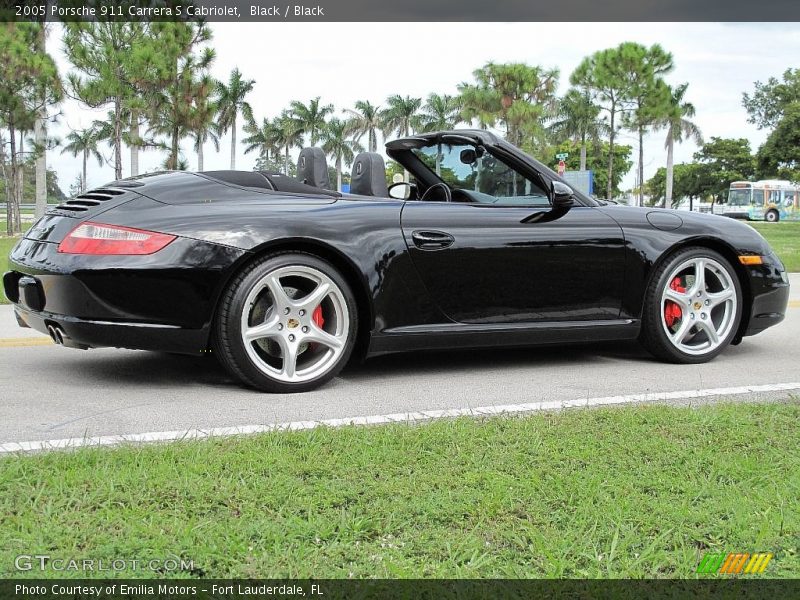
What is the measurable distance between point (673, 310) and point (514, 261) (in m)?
1.18

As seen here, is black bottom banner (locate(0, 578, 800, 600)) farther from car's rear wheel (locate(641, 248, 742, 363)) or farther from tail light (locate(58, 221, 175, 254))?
car's rear wheel (locate(641, 248, 742, 363))

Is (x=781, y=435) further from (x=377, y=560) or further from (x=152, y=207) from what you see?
(x=152, y=207)

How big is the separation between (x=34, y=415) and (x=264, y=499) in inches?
69.0

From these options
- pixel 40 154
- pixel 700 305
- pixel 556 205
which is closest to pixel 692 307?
pixel 700 305

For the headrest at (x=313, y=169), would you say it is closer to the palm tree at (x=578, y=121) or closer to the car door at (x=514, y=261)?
the car door at (x=514, y=261)

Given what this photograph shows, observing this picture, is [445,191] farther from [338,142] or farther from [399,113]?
[338,142]

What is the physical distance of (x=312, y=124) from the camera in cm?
8169

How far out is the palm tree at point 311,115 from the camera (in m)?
81.1

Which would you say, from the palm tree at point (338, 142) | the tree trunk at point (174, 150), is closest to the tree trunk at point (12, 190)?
the tree trunk at point (174, 150)

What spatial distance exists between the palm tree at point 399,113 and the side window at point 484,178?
72.1m

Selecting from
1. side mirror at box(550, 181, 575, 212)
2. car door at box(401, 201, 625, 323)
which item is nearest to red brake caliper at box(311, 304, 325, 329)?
car door at box(401, 201, 625, 323)

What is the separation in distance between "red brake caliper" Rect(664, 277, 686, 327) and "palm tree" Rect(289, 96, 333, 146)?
7693 cm

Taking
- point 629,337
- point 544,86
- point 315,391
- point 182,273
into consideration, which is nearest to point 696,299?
point 629,337

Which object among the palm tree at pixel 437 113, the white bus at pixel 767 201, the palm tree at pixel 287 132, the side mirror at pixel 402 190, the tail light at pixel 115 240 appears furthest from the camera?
the palm tree at pixel 287 132
